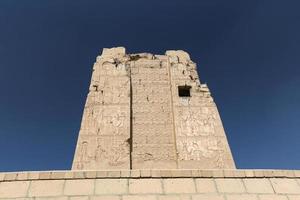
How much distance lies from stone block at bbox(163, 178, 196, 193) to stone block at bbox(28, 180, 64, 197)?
46.7 inches

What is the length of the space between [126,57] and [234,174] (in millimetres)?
7893

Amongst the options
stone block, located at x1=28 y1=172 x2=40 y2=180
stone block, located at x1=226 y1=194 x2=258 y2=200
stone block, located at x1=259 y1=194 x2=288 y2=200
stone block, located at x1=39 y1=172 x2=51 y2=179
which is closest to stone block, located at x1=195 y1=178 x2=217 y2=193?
stone block, located at x1=226 y1=194 x2=258 y2=200

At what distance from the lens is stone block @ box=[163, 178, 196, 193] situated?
11.6ft

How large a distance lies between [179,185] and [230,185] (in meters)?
0.61

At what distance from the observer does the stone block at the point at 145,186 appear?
3504mm

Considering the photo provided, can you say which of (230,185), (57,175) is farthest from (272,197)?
(57,175)

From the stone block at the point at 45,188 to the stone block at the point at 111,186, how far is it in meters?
0.42

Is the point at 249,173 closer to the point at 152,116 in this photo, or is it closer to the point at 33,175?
the point at 33,175

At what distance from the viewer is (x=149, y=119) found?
934 centimetres

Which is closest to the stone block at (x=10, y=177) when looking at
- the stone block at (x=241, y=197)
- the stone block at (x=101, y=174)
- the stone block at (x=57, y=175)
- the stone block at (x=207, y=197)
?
the stone block at (x=57, y=175)

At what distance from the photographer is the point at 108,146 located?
27.7ft

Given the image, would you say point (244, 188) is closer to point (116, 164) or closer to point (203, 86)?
point (116, 164)

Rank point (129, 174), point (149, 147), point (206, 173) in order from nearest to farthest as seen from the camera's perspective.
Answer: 1. point (129, 174)
2. point (206, 173)
3. point (149, 147)

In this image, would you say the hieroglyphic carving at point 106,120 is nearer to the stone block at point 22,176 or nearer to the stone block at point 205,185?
the stone block at point 22,176
